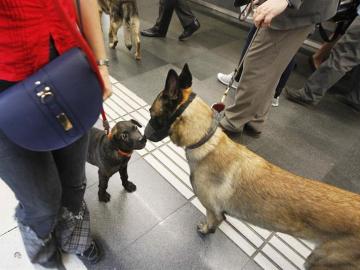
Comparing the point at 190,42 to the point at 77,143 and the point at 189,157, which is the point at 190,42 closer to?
the point at 189,157

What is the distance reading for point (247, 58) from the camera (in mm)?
2248

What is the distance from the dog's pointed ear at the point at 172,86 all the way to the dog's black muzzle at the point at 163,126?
7 cm

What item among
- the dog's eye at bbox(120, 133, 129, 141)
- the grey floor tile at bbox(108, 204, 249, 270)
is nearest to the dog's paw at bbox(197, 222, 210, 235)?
the grey floor tile at bbox(108, 204, 249, 270)

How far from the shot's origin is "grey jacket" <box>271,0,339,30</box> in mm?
1881

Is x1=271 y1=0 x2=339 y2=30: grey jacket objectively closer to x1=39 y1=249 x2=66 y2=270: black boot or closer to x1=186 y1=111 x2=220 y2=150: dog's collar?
x1=186 y1=111 x2=220 y2=150: dog's collar

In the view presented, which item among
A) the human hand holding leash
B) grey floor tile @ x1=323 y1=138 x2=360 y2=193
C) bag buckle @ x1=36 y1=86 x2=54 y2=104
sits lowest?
grey floor tile @ x1=323 y1=138 x2=360 y2=193

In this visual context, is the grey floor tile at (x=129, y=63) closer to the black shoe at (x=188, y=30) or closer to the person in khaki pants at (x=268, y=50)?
the black shoe at (x=188, y=30)

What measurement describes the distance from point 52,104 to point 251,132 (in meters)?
2.32

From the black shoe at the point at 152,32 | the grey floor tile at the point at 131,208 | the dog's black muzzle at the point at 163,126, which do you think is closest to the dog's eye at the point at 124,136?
the dog's black muzzle at the point at 163,126

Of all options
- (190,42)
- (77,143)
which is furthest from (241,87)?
(190,42)

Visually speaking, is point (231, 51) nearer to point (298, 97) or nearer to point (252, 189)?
point (298, 97)

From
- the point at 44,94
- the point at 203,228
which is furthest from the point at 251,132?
the point at 44,94

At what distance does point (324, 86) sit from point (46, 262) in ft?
11.1

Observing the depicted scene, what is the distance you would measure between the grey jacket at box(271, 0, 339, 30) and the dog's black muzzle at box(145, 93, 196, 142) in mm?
1013
